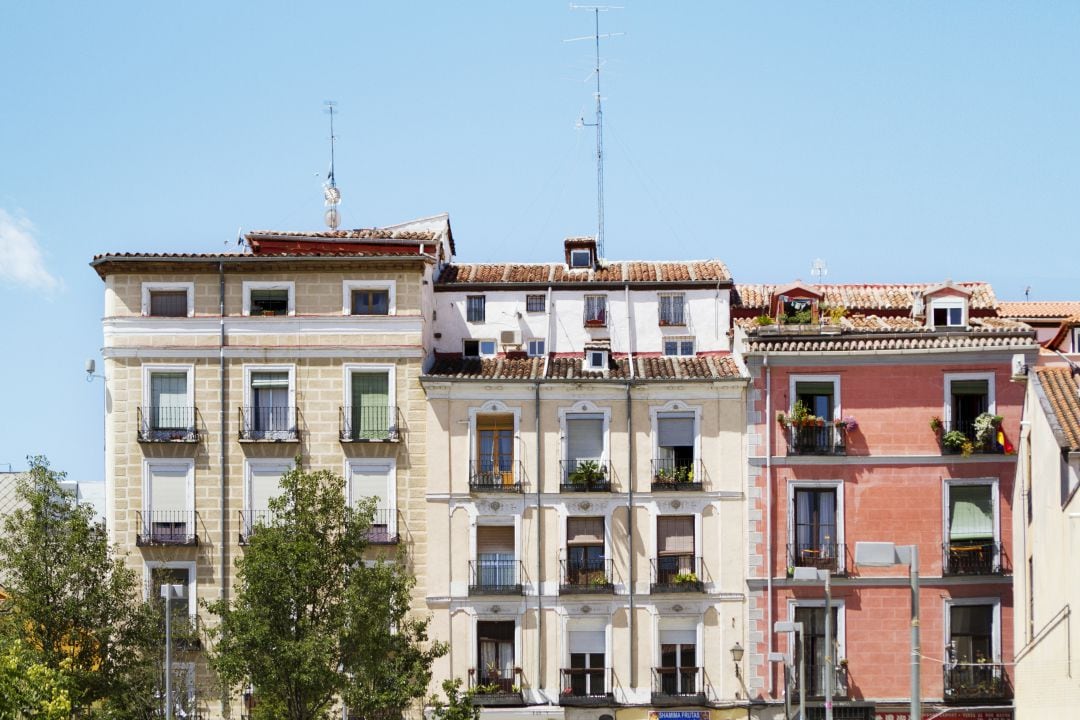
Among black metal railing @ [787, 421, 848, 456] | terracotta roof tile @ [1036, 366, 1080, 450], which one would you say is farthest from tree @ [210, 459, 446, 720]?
terracotta roof tile @ [1036, 366, 1080, 450]

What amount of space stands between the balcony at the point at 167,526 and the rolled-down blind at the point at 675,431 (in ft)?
51.1

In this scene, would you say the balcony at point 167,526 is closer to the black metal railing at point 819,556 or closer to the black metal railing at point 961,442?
the black metal railing at point 819,556

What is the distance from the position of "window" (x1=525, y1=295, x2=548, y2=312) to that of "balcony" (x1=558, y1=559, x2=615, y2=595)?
9.82 m

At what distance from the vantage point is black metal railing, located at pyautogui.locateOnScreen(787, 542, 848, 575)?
59.4 metres

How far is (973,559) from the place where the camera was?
5906 centimetres

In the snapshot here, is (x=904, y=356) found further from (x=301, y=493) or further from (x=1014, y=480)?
(x=301, y=493)

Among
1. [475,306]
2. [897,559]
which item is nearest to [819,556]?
[475,306]

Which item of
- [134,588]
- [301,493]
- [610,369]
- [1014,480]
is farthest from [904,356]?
[134,588]

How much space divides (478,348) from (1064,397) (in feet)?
80.7

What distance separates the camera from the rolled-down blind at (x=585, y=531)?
60812 millimetres

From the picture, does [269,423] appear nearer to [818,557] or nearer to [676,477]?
[676,477]

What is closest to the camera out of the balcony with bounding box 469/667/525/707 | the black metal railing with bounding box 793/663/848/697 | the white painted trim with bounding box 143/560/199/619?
the black metal railing with bounding box 793/663/848/697

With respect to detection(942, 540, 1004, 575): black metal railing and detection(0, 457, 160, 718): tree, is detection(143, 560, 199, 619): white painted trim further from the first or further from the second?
detection(942, 540, 1004, 575): black metal railing

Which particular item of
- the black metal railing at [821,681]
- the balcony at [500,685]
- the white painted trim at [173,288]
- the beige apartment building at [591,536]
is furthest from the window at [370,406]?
the black metal railing at [821,681]
